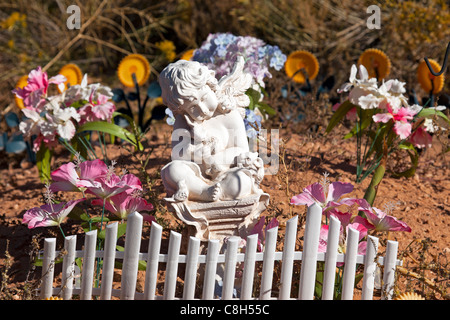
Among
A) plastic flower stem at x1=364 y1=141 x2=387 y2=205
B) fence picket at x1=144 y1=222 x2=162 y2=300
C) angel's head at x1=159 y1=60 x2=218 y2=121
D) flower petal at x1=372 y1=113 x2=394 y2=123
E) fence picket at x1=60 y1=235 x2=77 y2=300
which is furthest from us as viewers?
flower petal at x1=372 y1=113 x2=394 y2=123

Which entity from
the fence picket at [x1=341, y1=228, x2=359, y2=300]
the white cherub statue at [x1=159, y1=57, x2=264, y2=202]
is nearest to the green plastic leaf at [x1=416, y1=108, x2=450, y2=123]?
the white cherub statue at [x1=159, y1=57, x2=264, y2=202]

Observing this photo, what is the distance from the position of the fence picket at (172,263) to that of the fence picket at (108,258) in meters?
0.22

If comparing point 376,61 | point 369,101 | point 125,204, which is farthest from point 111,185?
point 376,61

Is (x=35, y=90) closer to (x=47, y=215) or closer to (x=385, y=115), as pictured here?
(x=47, y=215)

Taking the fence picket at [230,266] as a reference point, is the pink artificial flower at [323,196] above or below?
above

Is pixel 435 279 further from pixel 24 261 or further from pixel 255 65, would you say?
pixel 24 261

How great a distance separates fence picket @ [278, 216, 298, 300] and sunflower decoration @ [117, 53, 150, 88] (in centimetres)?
250

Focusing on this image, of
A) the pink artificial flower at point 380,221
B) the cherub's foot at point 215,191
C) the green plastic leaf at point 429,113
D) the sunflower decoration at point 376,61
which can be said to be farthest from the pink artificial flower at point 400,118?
the cherub's foot at point 215,191

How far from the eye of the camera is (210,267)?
7.64 ft

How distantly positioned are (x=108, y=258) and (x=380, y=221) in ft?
3.90

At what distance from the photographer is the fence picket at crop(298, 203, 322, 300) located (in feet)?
7.72

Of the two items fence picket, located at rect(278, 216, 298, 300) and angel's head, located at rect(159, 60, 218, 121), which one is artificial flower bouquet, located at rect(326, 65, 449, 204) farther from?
angel's head, located at rect(159, 60, 218, 121)

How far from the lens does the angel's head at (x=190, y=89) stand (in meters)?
2.57

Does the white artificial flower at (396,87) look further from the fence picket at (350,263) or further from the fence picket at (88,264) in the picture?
the fence picket at (88,264)
